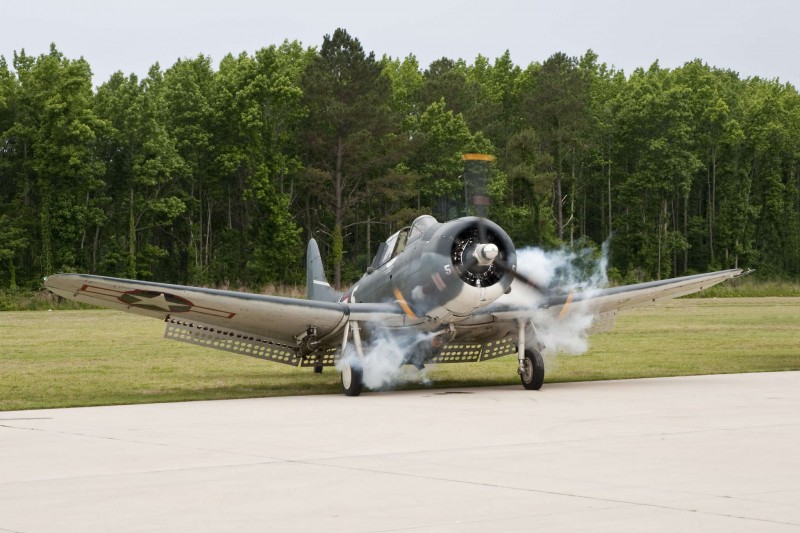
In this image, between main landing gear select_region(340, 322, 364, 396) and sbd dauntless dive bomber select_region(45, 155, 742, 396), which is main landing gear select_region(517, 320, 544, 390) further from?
main landing gear select_region(340, 322, 364, 396)

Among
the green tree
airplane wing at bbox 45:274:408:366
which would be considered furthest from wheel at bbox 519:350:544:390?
the green tree

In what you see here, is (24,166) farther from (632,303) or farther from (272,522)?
(272,522)

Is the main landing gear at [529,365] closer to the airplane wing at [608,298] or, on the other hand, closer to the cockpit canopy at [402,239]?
the airplane wing at [608,298]

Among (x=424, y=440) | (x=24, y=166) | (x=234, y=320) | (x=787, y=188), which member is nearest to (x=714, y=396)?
(x=424, y=440)

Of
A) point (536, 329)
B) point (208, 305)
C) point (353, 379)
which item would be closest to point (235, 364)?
point (353, 379)

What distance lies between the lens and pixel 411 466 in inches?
365

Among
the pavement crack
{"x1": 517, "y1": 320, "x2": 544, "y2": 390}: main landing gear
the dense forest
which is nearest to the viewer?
the pavement crack

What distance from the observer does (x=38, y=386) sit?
18062 millimetres

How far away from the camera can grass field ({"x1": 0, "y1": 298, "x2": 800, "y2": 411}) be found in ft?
57.9

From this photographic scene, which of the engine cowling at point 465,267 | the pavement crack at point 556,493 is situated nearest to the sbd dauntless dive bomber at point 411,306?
the engine cowling at point 465,267

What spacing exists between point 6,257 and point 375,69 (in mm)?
25451

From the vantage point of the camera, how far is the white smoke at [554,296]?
1700 centimetres

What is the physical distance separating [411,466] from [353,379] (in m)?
7.52

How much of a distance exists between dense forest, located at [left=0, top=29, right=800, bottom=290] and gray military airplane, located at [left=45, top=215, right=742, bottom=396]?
143ft
